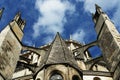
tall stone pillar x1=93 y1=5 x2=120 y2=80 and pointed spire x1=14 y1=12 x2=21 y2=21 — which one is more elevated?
pointed spire x1=14 y1=12 x2=21 y2=21

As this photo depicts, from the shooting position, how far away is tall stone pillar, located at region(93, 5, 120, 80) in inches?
637

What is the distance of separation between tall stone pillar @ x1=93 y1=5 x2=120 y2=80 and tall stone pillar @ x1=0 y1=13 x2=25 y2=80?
613 cm

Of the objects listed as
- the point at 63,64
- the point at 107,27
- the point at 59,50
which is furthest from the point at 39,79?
the point at 107,27

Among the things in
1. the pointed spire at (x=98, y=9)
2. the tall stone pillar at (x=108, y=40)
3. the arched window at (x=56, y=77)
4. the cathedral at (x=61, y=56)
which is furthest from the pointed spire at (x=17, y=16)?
the arched window at (x=56, y=77)

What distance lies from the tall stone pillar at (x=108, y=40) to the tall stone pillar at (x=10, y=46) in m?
6.13

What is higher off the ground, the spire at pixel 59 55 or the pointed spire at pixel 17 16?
the pointed spire at pixel 17 16

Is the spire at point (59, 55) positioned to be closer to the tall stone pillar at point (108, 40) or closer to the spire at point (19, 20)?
the tall stone pillar at point (108, 40)

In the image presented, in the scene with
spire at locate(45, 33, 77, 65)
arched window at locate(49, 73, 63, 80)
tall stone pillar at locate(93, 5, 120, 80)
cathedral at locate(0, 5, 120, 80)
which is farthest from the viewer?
tall stone pillar at locate(93, 5, 120, 80)

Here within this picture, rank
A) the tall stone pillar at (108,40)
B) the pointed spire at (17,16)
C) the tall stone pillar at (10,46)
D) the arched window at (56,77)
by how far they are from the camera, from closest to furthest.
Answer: the arched window at (56,77) < the tall stone pillar at (108,40) < the tall stone pillar at (10,46) < the pointed spire at (17,16)

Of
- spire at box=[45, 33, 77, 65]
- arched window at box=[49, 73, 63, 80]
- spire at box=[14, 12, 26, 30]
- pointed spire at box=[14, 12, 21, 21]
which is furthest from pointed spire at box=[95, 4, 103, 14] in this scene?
arched window at box=[49, 73, 63, 80]

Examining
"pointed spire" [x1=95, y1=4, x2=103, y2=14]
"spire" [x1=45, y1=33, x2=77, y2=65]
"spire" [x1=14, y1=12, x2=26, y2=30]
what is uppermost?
"pointed spire" [x1=95, y1=4, x2=103, y2=14]

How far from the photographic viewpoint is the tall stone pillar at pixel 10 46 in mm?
16531

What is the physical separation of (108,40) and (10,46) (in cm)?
681

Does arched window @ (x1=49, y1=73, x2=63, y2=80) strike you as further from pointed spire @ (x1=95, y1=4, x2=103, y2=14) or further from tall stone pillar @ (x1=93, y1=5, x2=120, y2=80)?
pointed spire @ (x1=95, y1=4, x2=103, y2=14)
